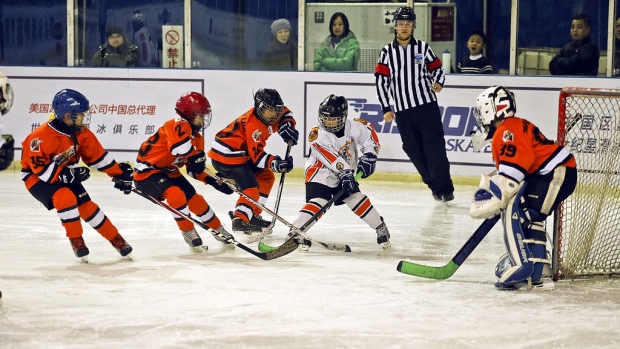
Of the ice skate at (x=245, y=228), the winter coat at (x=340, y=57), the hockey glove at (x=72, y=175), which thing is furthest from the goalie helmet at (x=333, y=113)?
the winter coat at (x=340, y=57)

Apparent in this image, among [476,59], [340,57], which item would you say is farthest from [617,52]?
[340,57]

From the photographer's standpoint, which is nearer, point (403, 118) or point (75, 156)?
point (75, 156)

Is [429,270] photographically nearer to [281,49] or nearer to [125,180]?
[125,180]

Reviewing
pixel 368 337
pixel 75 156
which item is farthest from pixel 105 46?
pixel 368 337

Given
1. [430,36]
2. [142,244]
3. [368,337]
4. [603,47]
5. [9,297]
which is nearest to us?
[368,337]

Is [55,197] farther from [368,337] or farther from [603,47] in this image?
[603,47]

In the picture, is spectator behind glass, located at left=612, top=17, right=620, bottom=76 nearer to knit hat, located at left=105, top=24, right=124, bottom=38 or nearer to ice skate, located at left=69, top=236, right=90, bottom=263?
knit hat, located at left=105, top=24, right=124, bottom=38

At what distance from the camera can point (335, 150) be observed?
17.7 feet

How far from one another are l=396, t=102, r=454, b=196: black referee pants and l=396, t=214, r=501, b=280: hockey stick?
2.44 meters

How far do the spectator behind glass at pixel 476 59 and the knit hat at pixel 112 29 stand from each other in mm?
2949

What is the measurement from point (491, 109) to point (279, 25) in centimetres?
436

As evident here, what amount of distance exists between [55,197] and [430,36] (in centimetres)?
423

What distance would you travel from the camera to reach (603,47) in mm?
7707

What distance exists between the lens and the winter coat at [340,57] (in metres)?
8.32
